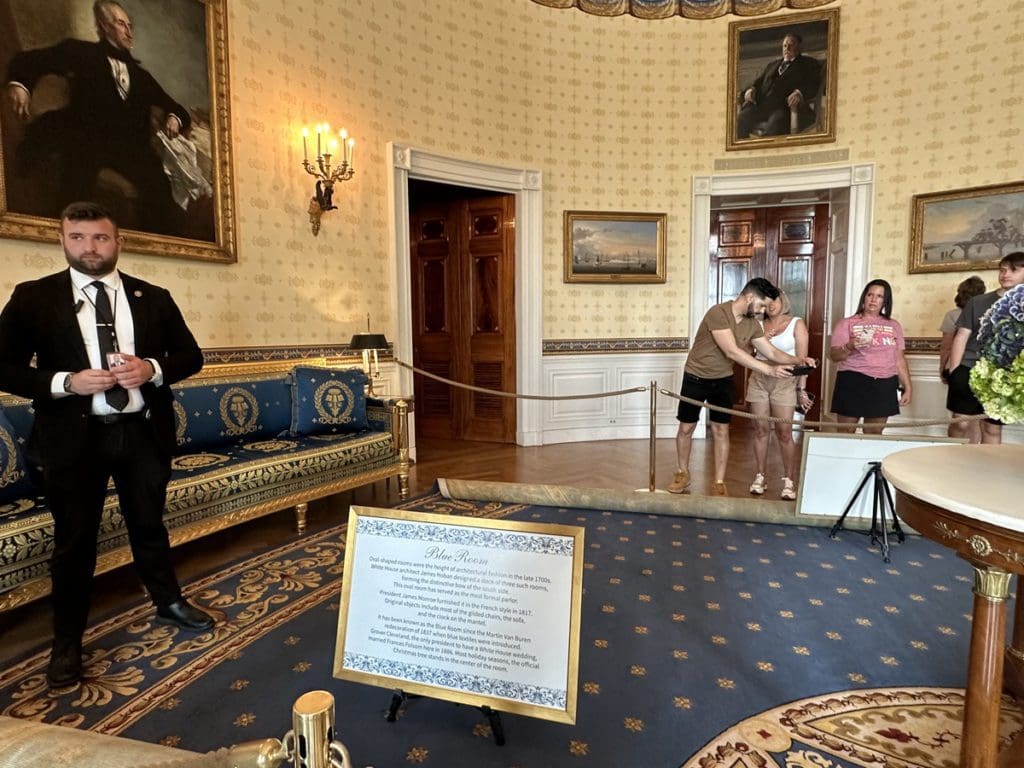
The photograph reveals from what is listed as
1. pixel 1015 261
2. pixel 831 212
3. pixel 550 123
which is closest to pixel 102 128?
pixel 550 123

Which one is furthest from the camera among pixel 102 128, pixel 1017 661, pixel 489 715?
pixel 102 128

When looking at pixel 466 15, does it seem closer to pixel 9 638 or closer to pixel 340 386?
pixel 340 386

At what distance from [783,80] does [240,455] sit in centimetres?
698

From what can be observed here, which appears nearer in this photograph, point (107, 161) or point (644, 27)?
point (107, 161)

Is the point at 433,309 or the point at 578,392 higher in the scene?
the point at 433,309

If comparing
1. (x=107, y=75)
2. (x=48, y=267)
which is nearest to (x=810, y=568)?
(x=48, y=267)

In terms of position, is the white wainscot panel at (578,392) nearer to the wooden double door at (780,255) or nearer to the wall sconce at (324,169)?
the wooden double door at (780,255)

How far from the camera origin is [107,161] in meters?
3.76

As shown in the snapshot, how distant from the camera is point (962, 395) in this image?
4.36m

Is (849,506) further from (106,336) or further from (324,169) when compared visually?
(324,169)

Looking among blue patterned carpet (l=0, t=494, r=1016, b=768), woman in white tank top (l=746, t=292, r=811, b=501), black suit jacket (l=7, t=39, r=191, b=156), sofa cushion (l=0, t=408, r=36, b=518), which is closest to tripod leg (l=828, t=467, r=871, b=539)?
blue patterned carpet (l=0, t=494, r=1016, b=768)

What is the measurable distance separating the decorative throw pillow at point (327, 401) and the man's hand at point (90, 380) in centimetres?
219

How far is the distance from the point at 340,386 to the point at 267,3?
3141 mm

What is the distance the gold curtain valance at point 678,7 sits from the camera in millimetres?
6812
